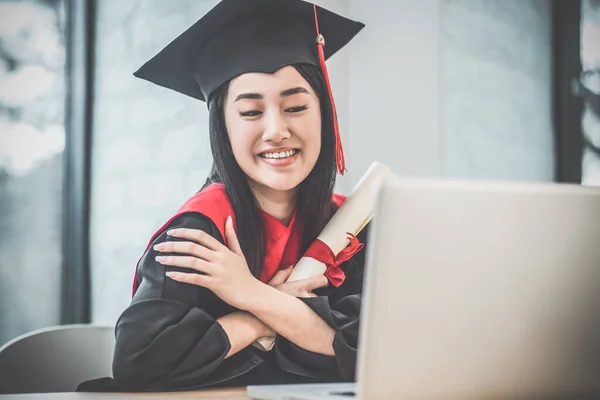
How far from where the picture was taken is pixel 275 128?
1.37 metres

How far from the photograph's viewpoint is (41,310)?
2.44 metres

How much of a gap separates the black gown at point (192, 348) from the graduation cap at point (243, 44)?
300 mm

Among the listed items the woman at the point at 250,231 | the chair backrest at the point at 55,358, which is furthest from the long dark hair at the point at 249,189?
the chair backrest at the point at 55,358

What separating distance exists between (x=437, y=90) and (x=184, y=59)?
1030mm

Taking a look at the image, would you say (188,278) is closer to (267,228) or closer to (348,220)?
(267,228)

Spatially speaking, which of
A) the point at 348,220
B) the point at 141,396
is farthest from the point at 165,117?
the point at 141,396

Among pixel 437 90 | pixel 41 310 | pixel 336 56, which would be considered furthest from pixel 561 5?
pixel 41 310

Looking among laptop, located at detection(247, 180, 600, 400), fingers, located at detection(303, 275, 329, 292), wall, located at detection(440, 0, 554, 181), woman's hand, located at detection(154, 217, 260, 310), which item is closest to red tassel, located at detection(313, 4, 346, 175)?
fingers, located at detection(303, 275, 329, 292)

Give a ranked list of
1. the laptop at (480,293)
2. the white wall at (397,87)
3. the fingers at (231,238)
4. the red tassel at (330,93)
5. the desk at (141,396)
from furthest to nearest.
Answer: the white wall at (397,87)
the red tassel at (330,93)
the fingers at (231,238)
the desk at (141,396)
the laptop at (480,293)

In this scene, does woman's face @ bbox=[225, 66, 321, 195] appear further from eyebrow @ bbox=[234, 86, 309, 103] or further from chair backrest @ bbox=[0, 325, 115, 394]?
chair backrest @ bbox=[0, 325, 115, 394]

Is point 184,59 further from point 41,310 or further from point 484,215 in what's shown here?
point 41,310

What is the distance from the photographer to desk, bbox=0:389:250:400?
1.04 m

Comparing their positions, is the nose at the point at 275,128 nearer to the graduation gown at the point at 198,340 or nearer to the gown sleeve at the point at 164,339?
the graduation gown at the point at 198,340

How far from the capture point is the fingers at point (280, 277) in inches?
55.2
